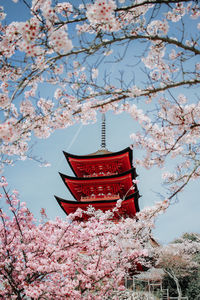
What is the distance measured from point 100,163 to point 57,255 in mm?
11614

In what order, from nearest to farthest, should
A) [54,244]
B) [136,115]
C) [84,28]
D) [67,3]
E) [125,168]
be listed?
[67,3] < [84,28] < [136,115] < [54,244] < [125,168]

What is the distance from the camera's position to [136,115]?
14.5 ft

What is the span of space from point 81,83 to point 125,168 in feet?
46.8

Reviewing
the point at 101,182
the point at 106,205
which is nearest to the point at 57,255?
the point at 106,205

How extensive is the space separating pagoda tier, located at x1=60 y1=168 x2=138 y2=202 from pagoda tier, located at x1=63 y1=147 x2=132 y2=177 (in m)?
0.83

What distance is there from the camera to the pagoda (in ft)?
47.8

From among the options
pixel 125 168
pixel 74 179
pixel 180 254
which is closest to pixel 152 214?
pixel 74 179

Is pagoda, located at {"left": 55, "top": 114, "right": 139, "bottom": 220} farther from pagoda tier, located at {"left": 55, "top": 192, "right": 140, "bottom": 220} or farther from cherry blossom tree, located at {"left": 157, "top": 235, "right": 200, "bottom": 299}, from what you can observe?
cherry blossom tree, located at {"left": 157, "top": 235, "right": 200, "bottom": 299}

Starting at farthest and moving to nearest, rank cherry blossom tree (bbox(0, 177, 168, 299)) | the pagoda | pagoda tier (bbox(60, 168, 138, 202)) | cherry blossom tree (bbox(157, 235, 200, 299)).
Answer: cherry blossom tree (bbox(157, 235, 200, 299)), pagoda tier (bbox(60, 168, 138, 202)), the pagoda, cherry blossom tree (bbox(0, 177, 168, 299))

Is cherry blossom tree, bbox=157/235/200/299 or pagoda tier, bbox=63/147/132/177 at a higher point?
pagoda tier, bbox=63/147/132/177

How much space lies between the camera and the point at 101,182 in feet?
51.2

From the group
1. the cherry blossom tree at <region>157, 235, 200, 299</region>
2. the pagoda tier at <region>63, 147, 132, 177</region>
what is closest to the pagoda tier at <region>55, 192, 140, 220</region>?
the pagoda tier at <region>63, 147, 132, 177</region>

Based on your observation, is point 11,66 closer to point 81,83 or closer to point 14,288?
point 81,83

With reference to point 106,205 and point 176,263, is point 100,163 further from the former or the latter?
point 176,263
